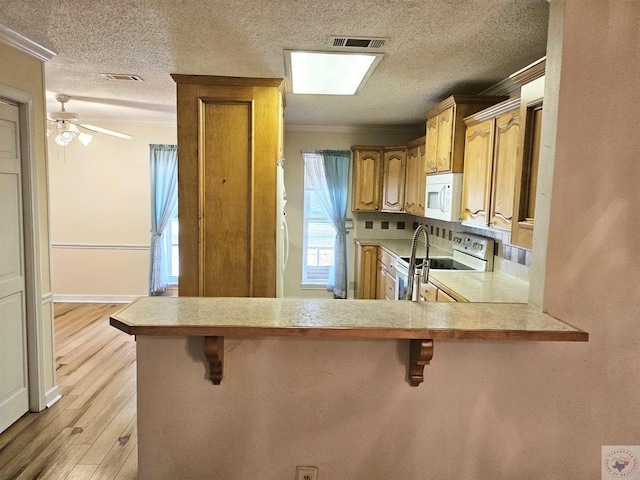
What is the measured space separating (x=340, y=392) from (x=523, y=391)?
738 mm

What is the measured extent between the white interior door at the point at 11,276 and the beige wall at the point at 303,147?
3.25 metres

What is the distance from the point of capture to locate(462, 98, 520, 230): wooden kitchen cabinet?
2.46 metres

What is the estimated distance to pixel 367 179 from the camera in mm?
5270

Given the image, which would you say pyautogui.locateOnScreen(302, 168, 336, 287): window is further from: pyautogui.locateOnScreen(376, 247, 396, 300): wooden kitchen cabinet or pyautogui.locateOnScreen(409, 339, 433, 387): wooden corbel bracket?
pyautogui.locateOnScreen(409, 339, 433, 387): wooden corbel bracket

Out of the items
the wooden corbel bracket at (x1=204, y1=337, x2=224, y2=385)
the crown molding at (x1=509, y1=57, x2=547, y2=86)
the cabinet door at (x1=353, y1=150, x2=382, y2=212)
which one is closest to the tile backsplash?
the cabinet door at (x1=353, y1=150, x2=382, y2=212)

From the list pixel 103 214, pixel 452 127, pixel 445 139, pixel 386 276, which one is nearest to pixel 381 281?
pixel 386 276

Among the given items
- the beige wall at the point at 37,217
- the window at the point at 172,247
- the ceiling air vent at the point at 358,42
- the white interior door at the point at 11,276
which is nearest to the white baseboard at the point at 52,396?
the beige wall at the point at 37,217

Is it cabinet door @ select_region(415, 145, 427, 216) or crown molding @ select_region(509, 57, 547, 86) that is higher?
crown molding @ select_region(509, 57, 547, 86)

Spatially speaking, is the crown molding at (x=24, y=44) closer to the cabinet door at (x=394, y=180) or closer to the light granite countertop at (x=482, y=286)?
the light granite countertop at (x=482, y=286)

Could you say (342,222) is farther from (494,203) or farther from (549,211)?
(549,211)

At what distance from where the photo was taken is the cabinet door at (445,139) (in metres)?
3.37

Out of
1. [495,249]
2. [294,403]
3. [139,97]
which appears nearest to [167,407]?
[294,403]

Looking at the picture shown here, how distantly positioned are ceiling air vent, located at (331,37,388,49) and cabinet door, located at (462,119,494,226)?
1001 mm

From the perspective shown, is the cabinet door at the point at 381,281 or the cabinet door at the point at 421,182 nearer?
the cabinet door at the point at 421,182
